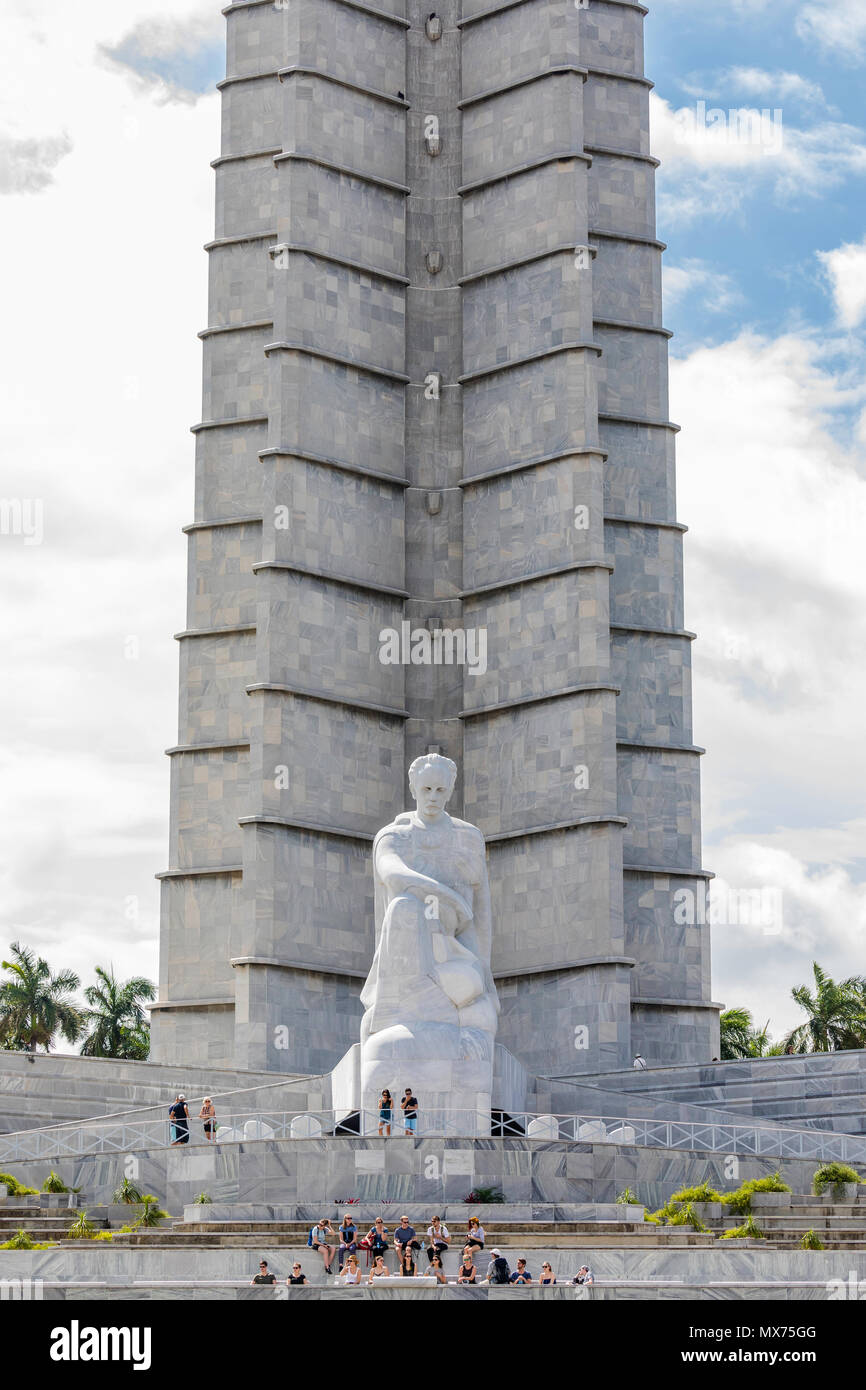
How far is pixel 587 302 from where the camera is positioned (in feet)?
138

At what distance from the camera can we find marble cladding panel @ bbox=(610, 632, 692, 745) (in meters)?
43.1

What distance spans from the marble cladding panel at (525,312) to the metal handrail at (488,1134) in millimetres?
17678

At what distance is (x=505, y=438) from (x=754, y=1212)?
70.7ft

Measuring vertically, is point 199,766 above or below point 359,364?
below

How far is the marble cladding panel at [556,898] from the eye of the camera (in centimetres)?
3903

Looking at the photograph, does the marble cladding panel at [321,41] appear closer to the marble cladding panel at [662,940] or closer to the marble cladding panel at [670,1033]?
the marble cladding panel at [662,940]

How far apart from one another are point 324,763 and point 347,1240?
814 inches

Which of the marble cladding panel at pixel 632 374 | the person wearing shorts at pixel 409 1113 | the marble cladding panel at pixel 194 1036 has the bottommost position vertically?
the person wearing shorts at pixel 409 1113

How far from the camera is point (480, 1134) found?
26.4m

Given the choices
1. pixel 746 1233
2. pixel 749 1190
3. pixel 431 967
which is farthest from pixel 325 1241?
pixel 431 967

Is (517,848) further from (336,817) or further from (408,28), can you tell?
(408,28)

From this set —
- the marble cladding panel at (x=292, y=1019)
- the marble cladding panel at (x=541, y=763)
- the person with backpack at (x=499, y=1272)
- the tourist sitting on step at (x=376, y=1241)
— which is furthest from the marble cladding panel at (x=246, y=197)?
the person with backpack at (x=499, y=1272)

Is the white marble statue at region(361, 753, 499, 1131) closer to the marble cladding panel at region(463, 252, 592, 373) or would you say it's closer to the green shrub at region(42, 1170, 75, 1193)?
the green shrub at region(42, 1170, 75, 1193)
